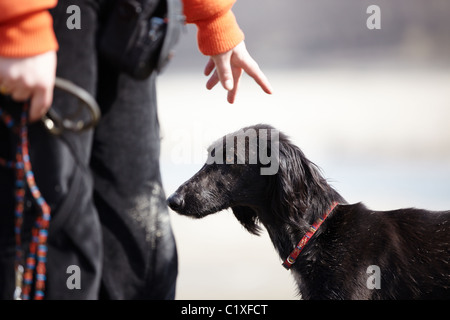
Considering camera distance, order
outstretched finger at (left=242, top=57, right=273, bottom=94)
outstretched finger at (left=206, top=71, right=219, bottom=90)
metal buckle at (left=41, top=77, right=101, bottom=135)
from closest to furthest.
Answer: metal buckle at (left=41, top=77, right=101, bottom=135)
outstretched finger at (left=242, top=57, right=273, bottom=94)
outstretched finger at (left=206, top=71, right=219, bottom=90)

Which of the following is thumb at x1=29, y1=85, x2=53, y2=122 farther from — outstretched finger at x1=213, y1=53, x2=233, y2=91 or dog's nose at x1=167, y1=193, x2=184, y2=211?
dog's nose at x1=167, y1=193, x2=184, y2=211

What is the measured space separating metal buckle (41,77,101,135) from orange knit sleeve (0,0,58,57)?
106 millimetres

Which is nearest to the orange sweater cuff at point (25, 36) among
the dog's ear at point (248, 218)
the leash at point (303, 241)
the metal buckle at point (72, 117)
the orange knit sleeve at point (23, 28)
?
the orange knit sleeve at point (23, 28)

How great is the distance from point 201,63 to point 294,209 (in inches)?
279

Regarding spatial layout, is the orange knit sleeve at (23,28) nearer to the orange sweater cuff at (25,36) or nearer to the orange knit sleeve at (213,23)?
the orange sweater cuff at (25,36)

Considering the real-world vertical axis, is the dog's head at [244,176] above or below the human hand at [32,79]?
below

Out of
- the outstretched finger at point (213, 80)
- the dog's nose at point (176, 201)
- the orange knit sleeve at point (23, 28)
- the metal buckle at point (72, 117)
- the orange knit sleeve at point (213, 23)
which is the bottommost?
the dog's nose at point (176, 201)

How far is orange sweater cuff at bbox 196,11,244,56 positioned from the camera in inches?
71.4

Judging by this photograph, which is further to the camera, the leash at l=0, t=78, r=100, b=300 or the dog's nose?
the dog's nose

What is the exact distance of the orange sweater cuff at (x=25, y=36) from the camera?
142 cm

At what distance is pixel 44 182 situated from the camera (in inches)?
60.7

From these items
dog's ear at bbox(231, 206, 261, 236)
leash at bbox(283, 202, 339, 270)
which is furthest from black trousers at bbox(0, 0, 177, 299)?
dog's ear at bbox(231, 206, 261, 236)

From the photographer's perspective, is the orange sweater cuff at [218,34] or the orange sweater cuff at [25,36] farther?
the orange sweater cuff at [218,34]

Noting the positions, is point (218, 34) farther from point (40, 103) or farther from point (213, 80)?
point (40, 103)
